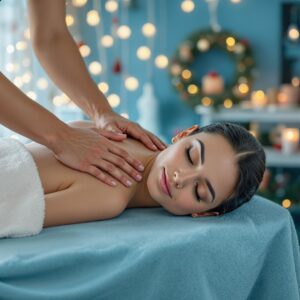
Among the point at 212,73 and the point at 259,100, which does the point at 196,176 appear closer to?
the point at 259,100

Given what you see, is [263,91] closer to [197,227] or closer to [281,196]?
[281,196]

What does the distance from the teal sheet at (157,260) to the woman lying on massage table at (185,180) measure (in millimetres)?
37

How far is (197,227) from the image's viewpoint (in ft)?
5.49

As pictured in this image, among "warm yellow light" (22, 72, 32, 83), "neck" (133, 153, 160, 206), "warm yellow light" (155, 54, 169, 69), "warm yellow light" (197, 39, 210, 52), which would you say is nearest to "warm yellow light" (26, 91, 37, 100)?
"warm yellow light" (22, 72, 32, 83)

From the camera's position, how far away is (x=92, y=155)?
178 centimetres

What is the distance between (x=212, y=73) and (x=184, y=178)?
3.86 metres

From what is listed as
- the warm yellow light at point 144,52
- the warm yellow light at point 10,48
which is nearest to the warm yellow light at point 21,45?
the warm yellow light at point 10,48

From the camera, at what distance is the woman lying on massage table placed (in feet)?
5.74

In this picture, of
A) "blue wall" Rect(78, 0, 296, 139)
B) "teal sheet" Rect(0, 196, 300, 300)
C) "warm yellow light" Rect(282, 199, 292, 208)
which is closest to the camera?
"teal sheet" Rect(0, 196, 300, 300)

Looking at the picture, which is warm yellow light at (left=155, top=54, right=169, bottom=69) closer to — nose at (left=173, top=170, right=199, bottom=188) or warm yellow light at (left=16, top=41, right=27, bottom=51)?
warm yellow light at (left=16, top=41, right=27, bottom=51)

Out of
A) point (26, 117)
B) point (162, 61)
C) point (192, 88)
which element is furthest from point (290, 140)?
point (26, 117)

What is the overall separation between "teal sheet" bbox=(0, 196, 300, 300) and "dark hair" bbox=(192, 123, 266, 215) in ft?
0.15

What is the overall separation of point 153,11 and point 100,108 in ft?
12.8

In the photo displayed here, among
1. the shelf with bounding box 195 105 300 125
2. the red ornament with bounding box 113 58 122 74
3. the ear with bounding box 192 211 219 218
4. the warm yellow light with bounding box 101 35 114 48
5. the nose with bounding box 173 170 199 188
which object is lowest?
the shelf with bounding box 195 105 300 125
